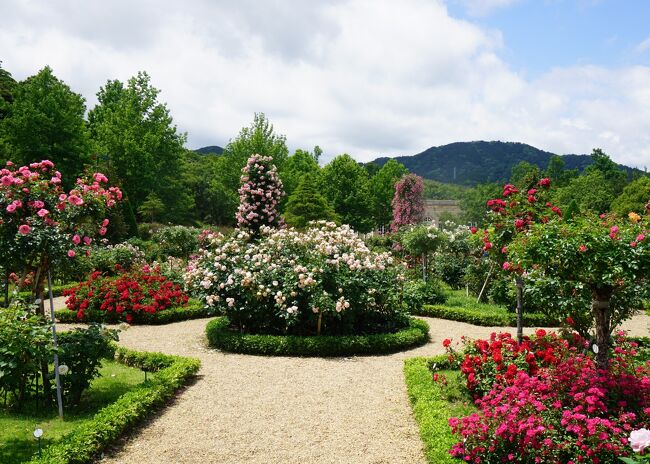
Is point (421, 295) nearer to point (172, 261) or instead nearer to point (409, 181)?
point (172, 261)

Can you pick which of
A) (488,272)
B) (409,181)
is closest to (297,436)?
(488,272)

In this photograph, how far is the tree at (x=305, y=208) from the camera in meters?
29.0

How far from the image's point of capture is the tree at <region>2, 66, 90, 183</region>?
2748 centimetres

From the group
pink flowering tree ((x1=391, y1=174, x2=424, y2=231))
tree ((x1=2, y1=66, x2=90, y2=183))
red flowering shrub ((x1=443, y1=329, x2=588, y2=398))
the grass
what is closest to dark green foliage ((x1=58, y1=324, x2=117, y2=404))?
the grass

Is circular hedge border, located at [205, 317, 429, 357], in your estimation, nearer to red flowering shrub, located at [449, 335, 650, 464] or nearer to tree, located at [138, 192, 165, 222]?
red flowering shrub, located at [449, 335, 650, 464]

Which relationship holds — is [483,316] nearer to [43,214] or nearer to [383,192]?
[43,214]

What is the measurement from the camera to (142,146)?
33250 mm

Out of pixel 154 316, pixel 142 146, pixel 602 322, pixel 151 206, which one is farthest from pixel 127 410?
pixel 142 146

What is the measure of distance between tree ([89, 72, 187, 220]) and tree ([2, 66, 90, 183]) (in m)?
2.55

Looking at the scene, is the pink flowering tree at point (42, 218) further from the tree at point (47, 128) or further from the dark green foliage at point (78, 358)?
the tree at point (47, 128)

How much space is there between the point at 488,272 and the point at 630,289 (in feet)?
27.5

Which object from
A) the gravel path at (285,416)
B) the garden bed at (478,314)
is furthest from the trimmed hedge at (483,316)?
the gravel path at (285,416)

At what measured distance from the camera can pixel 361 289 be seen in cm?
977

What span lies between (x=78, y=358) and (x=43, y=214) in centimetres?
192
